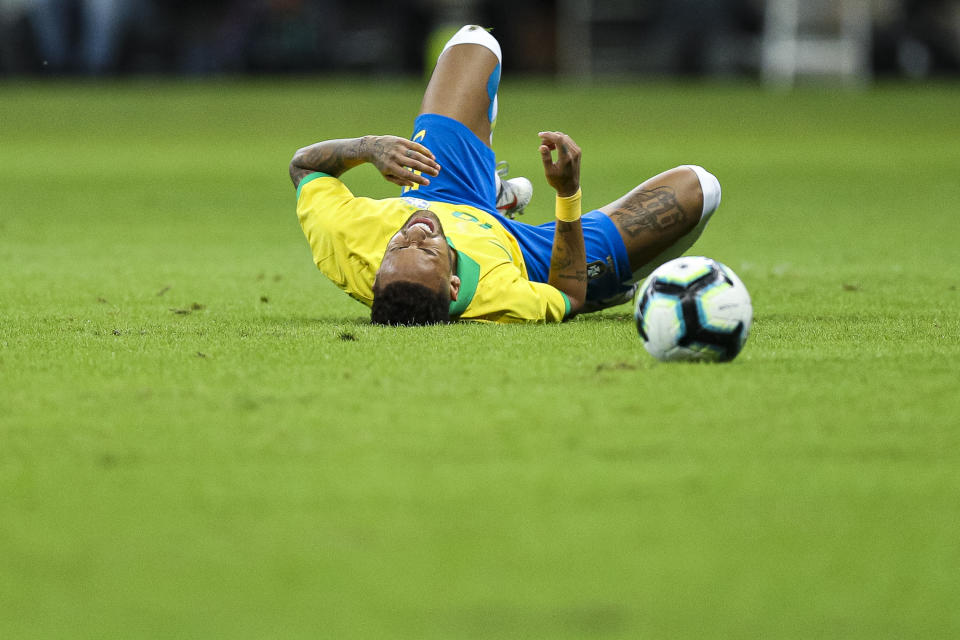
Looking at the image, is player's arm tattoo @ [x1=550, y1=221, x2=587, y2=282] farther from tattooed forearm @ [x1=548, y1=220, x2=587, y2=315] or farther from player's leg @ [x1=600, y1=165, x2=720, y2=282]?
player's leg @ [x1=600, y1=165, x2=720, y2=282]

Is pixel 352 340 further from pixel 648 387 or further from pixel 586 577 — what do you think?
pixel 586 577

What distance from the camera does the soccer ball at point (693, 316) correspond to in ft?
15.6

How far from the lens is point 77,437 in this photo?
3.81m

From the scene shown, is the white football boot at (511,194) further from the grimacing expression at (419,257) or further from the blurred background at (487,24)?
the blurred background at (487,24)

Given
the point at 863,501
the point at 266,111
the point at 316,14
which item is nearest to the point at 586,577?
the point at 863,501

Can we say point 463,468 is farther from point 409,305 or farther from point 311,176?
point 311,176

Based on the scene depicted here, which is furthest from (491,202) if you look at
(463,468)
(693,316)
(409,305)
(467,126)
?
(463,468)

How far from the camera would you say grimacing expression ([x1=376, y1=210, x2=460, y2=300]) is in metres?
5.46

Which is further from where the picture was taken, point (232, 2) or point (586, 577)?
point (232, 2)

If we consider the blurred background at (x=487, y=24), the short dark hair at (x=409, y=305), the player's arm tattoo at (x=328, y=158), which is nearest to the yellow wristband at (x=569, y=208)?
the short dark hair at (x=409, y=305)

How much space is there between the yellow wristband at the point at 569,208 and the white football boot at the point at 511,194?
116cm

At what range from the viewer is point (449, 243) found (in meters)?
5.73

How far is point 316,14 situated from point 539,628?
29416mm

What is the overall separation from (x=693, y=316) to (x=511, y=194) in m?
2.43
